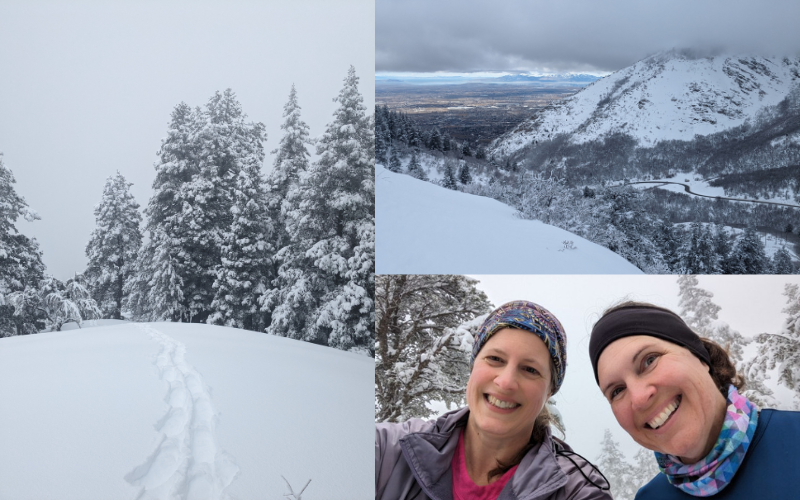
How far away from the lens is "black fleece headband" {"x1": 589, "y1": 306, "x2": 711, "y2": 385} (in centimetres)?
142

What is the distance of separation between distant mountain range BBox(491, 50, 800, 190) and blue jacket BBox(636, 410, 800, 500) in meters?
2.52

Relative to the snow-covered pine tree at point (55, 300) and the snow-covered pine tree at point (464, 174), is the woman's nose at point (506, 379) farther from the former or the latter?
the snow-covered pine tree at point (55, 300)

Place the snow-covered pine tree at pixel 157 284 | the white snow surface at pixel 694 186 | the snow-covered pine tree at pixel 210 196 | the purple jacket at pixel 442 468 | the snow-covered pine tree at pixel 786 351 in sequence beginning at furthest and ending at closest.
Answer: the snow-covered pine tree at pixel 210 196 → the snow-covered pine tree at pixel 157 284 → the white snow surface at pixel 694 186 → the snow-covered pine tree at pixel 786 351 → the purple jacket at pixel 442 468

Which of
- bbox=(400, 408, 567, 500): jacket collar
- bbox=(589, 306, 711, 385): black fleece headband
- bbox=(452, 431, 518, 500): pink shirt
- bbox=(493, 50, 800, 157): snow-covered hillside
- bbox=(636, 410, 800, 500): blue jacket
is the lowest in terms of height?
bbox=(452, 431, 518, 500): pink shirt

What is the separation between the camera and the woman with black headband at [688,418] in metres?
1.33

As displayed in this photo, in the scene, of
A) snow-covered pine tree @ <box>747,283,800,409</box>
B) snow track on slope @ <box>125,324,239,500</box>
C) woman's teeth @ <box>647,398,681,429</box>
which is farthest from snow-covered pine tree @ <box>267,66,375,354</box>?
woman's teeth @ <box>647,398,681,429</box>

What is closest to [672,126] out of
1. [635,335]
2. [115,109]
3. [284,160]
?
[635,335]

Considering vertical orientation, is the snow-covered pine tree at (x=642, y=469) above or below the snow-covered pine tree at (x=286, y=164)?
below

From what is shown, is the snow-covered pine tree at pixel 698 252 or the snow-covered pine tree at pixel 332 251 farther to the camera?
the snow-covered pine tree at pixel 332 251

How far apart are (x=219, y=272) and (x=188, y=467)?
1.75 m

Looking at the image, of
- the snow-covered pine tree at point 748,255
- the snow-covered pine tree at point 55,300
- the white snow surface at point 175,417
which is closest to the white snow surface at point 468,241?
the snow-covered pine tree at point 748,255

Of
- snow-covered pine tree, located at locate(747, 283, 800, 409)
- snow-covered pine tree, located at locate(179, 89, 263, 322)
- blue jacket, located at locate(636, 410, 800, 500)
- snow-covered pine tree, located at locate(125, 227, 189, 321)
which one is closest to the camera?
blue jacket, located at locate(636, 410, 800, 500)

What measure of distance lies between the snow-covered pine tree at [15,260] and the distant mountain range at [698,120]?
399 centimetres

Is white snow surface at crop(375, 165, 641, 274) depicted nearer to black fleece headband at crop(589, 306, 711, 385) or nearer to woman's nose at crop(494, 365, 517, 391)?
woman's nose at crop(494, 365, 517, 391)
